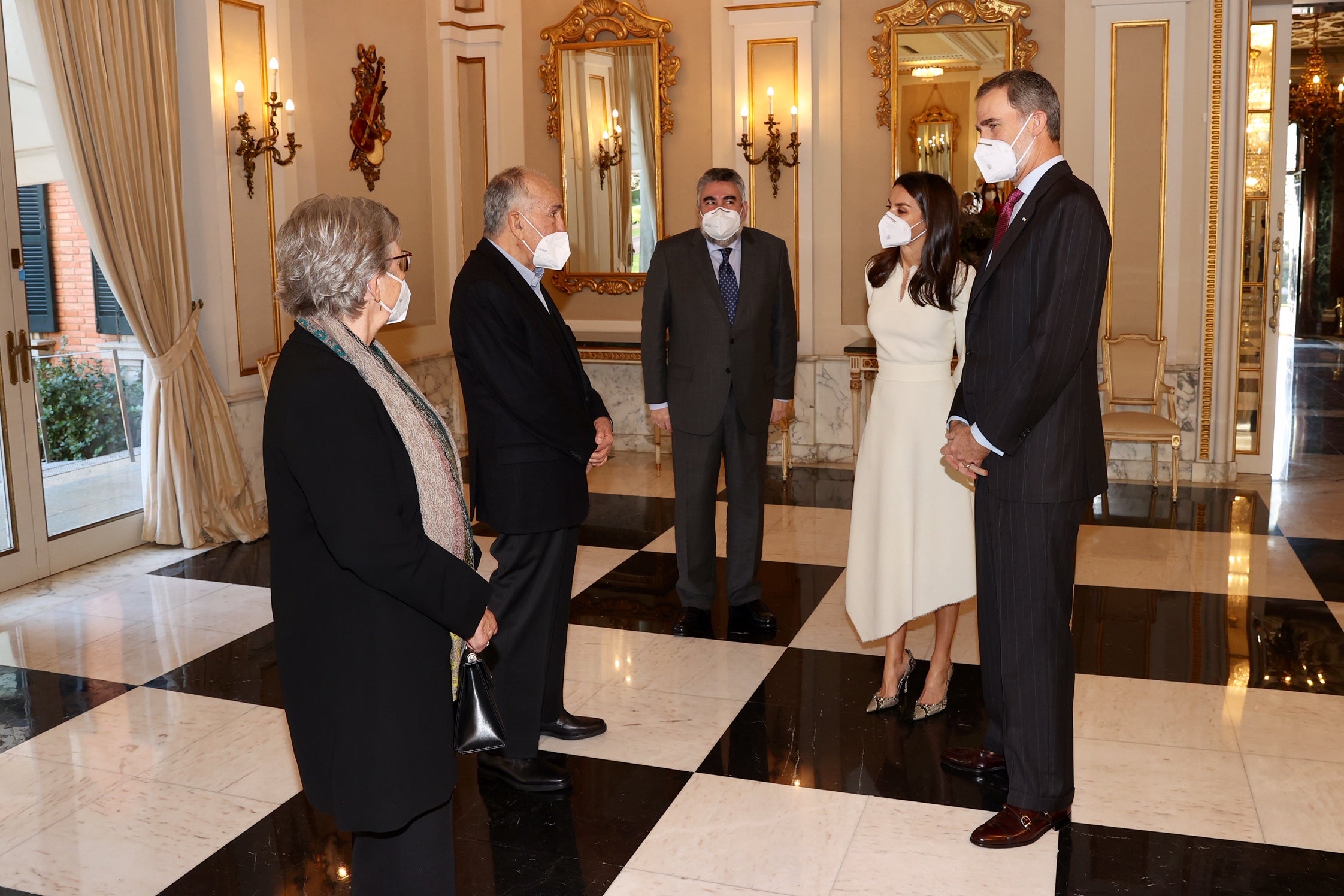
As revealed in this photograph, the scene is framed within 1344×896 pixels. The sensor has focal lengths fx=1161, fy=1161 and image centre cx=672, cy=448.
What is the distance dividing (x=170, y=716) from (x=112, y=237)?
8.80ft

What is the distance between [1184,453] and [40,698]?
6.40 m

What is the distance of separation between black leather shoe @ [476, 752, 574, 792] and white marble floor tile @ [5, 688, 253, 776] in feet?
2.67

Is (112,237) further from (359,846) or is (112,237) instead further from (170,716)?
(359,846)

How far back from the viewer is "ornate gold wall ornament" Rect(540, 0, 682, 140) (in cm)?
781

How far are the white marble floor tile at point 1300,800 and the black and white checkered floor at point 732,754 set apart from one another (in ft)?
0.03

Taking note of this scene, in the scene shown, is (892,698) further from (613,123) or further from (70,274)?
(613,123)

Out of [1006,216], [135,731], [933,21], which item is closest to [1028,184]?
[1006,216]

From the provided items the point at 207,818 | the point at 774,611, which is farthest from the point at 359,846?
the point at 774,611

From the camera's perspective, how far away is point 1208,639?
4.32 metres

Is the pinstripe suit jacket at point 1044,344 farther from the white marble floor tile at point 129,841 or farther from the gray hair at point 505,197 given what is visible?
the white marble floor tile at point 129,841

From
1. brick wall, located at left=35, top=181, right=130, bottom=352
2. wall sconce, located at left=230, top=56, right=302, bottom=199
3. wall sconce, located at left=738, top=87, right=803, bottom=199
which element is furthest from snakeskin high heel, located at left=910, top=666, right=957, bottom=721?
wall sconce, located at left=738, top=87, right=803, bottom=199

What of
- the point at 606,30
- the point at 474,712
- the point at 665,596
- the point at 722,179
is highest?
the point at 606,30

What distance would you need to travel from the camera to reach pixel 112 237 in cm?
540

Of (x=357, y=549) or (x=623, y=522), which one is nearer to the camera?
(x=357, y=549)
